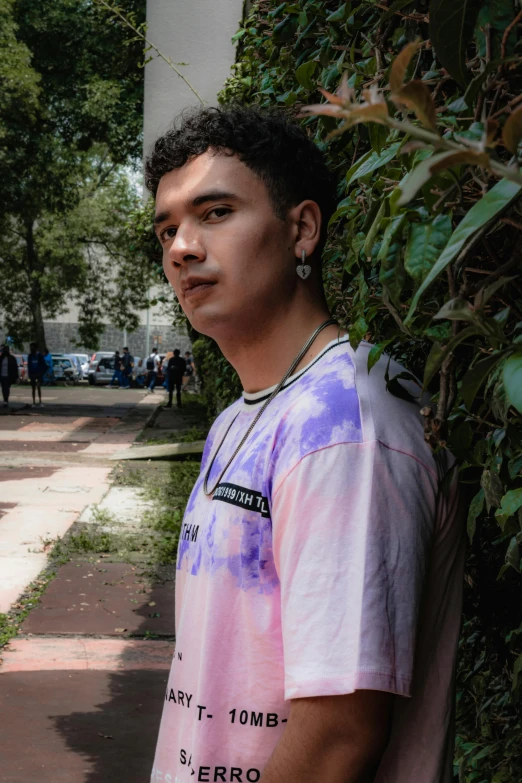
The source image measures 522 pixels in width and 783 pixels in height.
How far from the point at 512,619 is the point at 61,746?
328cm

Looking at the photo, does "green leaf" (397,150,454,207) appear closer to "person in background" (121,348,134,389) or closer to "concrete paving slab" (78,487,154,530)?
"concrete paving slab" (78,487,154,530)

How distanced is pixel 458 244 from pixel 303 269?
3.02 feet

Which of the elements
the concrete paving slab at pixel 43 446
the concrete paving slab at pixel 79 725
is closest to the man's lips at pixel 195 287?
the concrete paving slab at pixel 79 725

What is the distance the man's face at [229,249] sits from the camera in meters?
1.70

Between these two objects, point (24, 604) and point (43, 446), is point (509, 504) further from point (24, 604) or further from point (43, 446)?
point (43, 446)

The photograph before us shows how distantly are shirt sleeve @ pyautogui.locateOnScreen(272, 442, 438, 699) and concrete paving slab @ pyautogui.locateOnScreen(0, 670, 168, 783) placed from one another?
3.18m

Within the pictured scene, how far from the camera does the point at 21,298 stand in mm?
39062

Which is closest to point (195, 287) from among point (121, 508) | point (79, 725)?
point (79, 725)

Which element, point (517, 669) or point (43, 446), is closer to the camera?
point (517, 669)

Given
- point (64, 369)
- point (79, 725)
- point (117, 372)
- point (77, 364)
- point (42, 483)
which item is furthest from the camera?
point (77, 364)

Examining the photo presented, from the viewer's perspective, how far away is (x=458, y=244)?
0.86 meters

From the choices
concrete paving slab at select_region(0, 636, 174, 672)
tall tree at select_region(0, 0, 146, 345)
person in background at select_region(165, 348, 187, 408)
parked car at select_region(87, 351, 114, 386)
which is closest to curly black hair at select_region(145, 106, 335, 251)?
concrete paving slab at select_region(0, 636, 174, 672)

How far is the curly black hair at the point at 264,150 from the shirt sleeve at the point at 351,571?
588 millimetres

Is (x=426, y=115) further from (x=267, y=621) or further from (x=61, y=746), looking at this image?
(x=61, y=746)
